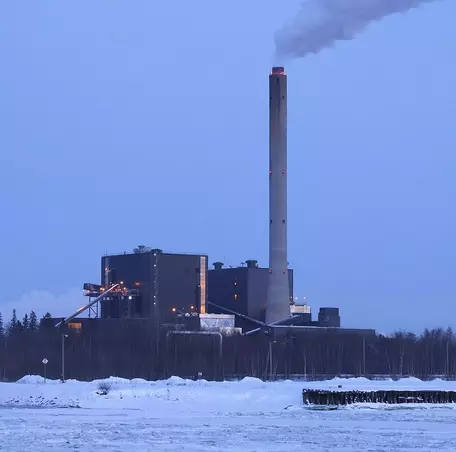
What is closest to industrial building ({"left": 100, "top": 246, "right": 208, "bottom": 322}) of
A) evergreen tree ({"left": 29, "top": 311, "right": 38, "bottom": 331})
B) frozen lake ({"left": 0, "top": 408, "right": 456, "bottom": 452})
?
evergreen tree ({"left": 29, "top": 311, "right": 38, "bottom": 331})

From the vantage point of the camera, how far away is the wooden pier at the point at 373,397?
174 ft

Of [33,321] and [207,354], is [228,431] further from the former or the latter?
[33,321]

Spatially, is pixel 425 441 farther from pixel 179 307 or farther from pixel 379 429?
pixel 179 307

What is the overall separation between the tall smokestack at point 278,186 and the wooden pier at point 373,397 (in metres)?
Answer: 43.2

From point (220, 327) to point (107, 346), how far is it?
1254 cm

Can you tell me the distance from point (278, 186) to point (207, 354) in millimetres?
16696

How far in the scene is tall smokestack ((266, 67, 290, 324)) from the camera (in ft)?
325

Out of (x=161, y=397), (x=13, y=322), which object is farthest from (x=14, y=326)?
(x=161, y=397)

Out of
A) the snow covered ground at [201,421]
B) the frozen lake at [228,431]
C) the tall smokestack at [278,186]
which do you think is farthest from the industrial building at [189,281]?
the frozen lake at [228,431]

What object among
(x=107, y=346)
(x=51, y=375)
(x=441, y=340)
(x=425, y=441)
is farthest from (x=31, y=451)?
(x=441, y=340)

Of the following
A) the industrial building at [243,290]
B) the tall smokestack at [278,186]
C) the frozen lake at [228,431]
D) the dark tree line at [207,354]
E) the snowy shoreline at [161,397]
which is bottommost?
the frozen lake at [228,431]

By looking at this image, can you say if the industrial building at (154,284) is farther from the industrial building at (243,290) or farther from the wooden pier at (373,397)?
the wooden pier at (373,397)

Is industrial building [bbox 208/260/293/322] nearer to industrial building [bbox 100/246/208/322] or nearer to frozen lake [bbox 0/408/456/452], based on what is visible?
industrial building [bbox 100/246/208/322]

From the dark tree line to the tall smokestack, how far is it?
16.8ft
